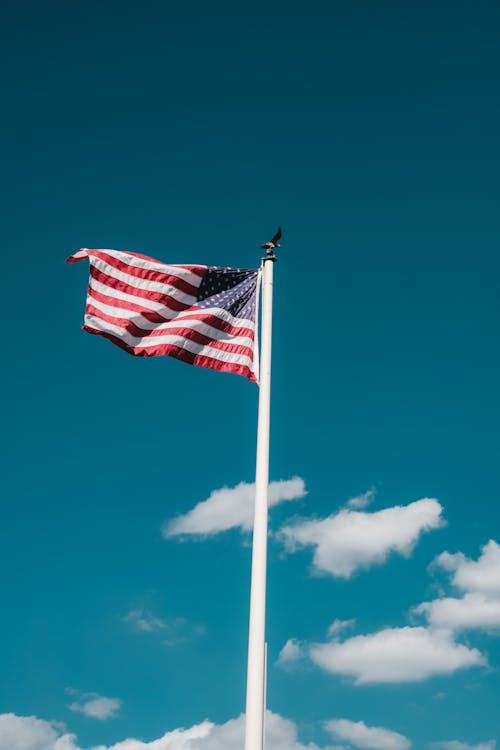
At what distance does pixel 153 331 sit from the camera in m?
20.1

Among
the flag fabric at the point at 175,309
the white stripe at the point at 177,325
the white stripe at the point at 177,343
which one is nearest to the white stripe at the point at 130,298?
the flag fabric at the point at 175,309

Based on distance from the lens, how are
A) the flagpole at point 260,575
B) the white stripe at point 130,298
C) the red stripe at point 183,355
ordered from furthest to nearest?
the white stripe at point 130,298, the red stripe at point 183,355, the flagpole at point 260,575

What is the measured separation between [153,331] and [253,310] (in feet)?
8.28

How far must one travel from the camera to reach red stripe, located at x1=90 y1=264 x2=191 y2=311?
20281 millimetres

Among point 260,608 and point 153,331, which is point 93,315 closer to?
point 153,331

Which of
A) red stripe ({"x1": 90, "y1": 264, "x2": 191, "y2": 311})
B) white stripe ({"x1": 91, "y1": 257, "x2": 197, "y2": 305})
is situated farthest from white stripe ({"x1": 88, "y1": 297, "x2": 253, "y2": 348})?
white stripe ({"x1": 91, "y1": 257, "x2": 197, "y2": 305})

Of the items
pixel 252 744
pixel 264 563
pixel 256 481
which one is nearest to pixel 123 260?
pixel 256 481

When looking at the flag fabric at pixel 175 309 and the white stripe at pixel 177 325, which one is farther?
the white stripe at pixel 177 325

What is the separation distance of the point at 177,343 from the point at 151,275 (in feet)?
6.81

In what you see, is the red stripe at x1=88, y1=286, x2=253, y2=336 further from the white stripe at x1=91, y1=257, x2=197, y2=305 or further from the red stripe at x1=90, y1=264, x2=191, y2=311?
the white stripe at x1=91, y1=257, x2=197, y2=305

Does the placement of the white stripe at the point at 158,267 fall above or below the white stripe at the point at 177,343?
above

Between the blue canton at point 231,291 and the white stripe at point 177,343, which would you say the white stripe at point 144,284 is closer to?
the blue canton at point 231,291

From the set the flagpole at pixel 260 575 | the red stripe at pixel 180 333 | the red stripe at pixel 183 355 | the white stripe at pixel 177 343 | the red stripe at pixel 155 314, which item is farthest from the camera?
the red stripe at pixel 155 314

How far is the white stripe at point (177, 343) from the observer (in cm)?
1966
